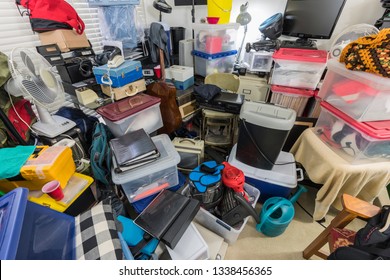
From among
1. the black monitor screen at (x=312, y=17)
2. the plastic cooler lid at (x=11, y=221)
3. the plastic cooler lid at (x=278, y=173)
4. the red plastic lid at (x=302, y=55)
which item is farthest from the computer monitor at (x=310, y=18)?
the plastic cooler lid at (x=11, y=221)

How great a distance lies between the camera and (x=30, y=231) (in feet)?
1.99

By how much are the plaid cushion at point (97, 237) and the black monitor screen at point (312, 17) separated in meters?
2.24

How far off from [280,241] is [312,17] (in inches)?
77.2

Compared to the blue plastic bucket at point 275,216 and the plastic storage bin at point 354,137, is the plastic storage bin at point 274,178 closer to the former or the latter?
the blue plastic bucket at point 275,216

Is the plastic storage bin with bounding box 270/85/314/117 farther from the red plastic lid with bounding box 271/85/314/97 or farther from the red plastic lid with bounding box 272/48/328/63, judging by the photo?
the red plastic lid with bounding box 272/48/328/63

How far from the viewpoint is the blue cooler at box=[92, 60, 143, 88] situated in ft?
4.28

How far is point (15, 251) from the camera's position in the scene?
50cm

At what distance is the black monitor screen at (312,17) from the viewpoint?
1.55 meters

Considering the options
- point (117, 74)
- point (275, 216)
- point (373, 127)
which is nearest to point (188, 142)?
point (117, 74)

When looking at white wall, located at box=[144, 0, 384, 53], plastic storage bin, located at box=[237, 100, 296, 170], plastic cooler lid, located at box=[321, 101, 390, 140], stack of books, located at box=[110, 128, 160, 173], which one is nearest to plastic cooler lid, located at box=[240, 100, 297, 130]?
plastic storage bin, located at box=[237, 100, 296, 170]

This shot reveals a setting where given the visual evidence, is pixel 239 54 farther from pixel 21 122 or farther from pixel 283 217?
pixel 21 122

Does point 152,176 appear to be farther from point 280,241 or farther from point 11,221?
point 280,241
